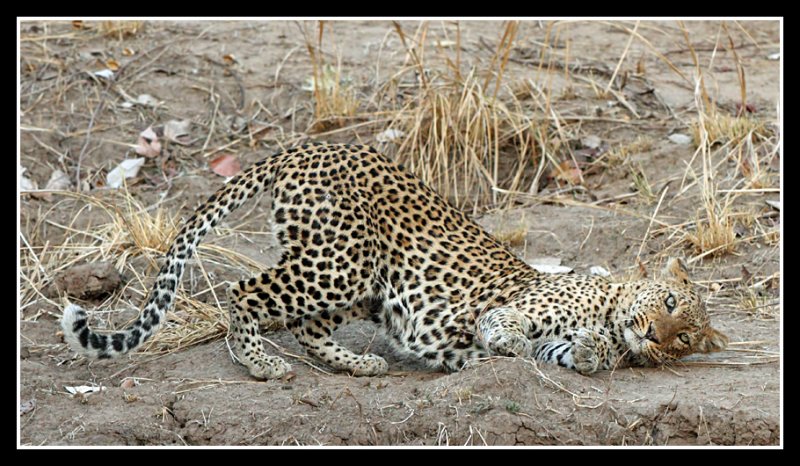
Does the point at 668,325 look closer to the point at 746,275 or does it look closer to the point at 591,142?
the point at 746,275

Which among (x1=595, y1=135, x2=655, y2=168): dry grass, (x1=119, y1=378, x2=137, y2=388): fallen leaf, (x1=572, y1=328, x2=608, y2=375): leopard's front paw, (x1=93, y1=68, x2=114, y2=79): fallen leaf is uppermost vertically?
(x1=93, y1=68, x2=114, y2=79): fallen leaf

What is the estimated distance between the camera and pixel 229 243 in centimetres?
894

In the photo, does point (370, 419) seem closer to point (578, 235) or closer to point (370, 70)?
point (578, 235)

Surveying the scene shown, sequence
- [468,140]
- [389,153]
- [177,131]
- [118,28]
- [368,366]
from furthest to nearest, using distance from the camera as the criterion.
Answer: [118,28]
[177,131]
[389,153]
[468,140]
[368,366]

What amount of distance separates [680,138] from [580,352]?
4.75 metres

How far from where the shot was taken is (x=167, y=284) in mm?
6660

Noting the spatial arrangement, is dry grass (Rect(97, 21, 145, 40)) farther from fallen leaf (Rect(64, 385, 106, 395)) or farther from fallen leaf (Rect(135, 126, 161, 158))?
fallen leaf (Rect(64, 385, 106, 395))

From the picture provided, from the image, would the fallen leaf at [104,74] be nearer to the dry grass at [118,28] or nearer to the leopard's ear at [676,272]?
the dry grass at [118,28]

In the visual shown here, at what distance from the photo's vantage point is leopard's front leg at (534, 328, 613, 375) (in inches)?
248

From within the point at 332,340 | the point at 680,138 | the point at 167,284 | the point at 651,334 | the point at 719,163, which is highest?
the point at 680,138

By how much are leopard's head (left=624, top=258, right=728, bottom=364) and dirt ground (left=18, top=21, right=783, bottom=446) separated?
0.47ft

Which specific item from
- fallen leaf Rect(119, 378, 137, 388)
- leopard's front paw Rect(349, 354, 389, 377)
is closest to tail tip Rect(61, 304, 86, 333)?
fallen leaf Rect(119, 378, 137, 388)

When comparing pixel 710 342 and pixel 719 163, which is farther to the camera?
pixel 719 163

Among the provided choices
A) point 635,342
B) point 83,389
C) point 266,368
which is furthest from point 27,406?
point 635,342
